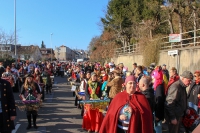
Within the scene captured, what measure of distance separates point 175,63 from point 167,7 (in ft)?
30.8

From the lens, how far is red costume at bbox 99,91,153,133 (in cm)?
377

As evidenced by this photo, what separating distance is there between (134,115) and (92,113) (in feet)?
11.6

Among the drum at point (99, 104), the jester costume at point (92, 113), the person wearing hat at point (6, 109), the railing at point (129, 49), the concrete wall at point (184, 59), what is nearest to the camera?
the person wearing hat at point (6, 109)

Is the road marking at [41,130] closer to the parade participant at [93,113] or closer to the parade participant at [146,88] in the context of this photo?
the parade participant at [93,113]

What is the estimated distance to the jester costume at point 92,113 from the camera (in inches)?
278

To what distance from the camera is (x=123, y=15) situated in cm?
3969

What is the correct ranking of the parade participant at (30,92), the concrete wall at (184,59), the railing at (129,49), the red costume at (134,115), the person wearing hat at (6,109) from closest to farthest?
the red costume at (134,115) < the person wearing hat at (6,109) < the parade participant at (30,92) < the concrete wall at (184,59) < the railing at (129,49)

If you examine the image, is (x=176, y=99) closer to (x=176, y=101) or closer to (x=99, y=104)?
(x=176, y=101)

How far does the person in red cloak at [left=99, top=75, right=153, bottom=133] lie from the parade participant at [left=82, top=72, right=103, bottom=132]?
3109 millimetres

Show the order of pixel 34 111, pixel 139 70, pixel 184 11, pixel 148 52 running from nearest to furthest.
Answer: pixel 34 111 → pixel 139 70 → pixel 148 52 → pixel 184 11

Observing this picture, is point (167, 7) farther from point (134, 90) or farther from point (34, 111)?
point (134, 90)

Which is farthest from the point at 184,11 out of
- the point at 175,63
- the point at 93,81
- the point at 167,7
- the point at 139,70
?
the point at 93,81

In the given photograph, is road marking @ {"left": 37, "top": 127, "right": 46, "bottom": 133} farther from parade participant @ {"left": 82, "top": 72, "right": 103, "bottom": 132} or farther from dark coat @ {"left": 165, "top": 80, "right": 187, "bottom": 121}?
dark coat @ {"left": 165, "top": 80, "right": 187, "bottom": 121}

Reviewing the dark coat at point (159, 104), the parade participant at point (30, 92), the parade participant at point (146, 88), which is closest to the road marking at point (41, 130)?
the parade participant at point (30, 92)
